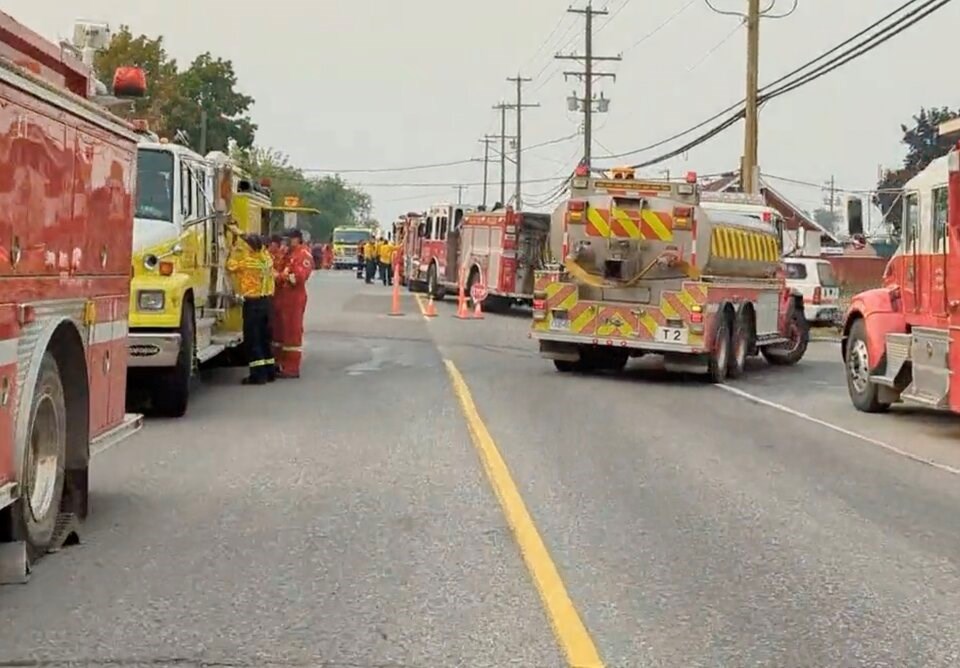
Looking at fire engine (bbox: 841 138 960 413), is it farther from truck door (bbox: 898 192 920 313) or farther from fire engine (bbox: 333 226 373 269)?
fire engine (bbox: 333 226 373 269)

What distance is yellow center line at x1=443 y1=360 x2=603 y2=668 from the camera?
19.4ft

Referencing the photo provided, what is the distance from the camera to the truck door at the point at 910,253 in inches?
576

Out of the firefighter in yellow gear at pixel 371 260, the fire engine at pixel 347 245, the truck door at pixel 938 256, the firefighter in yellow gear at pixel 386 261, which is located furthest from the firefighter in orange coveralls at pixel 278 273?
the fire engine at pixel 347 245

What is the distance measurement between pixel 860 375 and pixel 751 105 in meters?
18.0

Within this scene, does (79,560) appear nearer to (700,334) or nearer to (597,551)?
(597,551)

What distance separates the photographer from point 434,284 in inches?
1678

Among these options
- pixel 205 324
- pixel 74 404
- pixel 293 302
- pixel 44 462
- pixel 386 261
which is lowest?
pixel 44 462

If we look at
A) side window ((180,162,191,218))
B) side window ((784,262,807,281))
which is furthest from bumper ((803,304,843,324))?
side window ((180,162,191,218))

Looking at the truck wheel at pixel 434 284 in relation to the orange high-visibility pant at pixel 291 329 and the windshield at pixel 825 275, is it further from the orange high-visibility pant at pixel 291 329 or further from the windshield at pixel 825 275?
the orange high-visibility pant at pixel 291 329

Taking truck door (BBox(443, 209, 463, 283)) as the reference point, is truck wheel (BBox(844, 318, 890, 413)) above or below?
below

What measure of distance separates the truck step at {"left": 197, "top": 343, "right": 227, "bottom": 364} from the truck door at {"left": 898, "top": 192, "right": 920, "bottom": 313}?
23.9 feet

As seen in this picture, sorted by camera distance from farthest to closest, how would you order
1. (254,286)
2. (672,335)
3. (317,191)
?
1. (317,191)
2. (672,335)
3. (254,286)

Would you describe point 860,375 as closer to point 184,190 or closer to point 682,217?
point 682,217

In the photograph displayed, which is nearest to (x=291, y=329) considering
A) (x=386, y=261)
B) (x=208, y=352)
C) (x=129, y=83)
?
(x=208, y=352)
